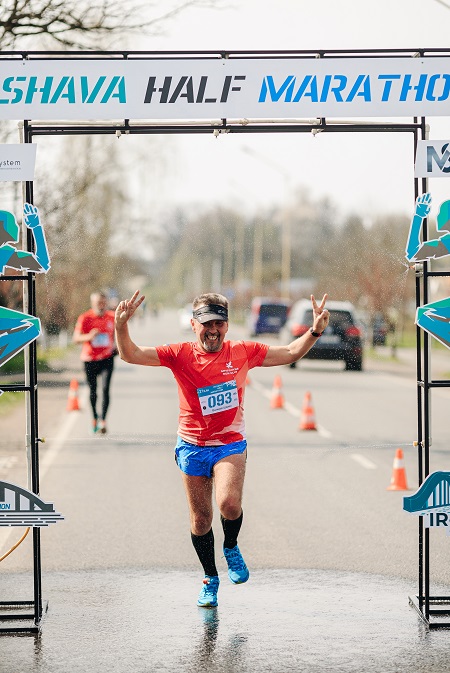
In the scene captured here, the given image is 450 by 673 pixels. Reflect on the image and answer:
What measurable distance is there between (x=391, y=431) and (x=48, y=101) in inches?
465

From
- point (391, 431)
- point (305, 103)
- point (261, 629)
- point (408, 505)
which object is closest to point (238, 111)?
point (305, 103)

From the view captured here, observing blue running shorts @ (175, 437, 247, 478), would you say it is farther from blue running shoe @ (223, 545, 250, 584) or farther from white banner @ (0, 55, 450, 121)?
white banner @ (0, 55, 450, 121)

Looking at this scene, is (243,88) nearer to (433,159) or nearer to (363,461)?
(433,159)

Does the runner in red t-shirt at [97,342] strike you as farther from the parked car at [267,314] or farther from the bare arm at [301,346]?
the bare arm at [301,346]

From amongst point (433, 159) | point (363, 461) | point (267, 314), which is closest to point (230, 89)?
point (433, 159)

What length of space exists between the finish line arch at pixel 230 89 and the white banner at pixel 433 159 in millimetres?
71

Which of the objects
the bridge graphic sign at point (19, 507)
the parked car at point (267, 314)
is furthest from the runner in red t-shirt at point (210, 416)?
the parked car at point (267, 314)

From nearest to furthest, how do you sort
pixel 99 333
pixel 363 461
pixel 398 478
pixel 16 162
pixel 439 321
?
1. pixel 16 162
2. pixel 439 321
3. pixel 398 478
4. pixel 363 461
5. pixel 99 333

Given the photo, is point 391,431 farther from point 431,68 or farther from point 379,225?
point 431,68

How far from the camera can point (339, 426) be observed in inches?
735

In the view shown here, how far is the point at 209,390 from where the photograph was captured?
23.7 ft

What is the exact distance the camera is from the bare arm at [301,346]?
7242 mm

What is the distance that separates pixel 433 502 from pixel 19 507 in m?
2.44

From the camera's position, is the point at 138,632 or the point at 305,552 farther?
the point at 305,552
